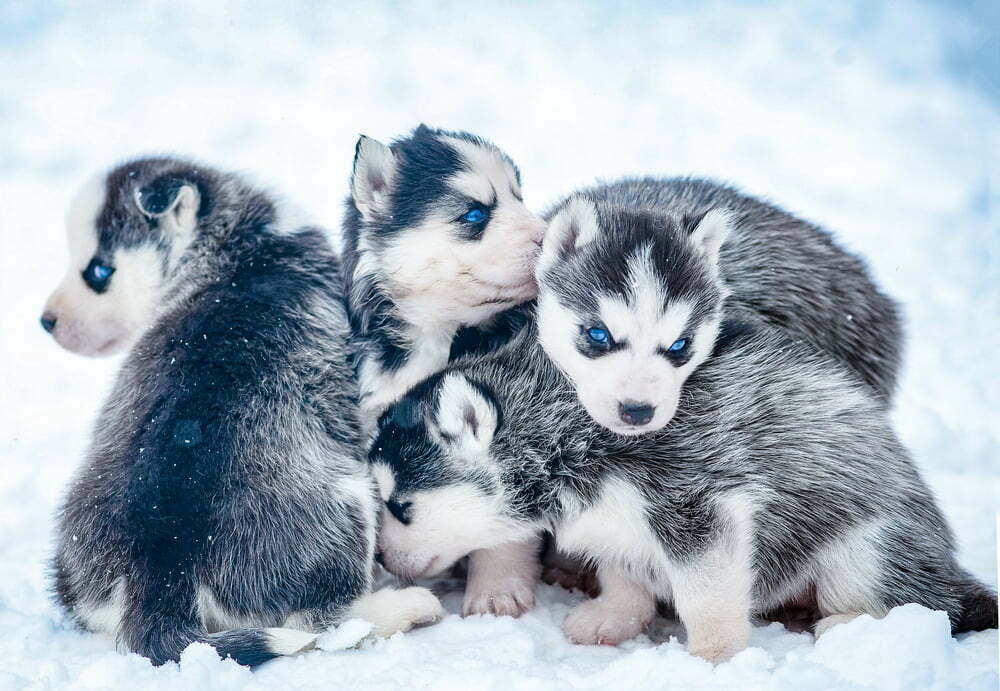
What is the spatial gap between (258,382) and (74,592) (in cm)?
118

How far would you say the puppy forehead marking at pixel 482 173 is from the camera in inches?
190

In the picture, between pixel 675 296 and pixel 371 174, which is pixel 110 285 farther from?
pixel 675 296

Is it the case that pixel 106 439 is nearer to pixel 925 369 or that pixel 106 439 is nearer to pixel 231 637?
pixel 231 637

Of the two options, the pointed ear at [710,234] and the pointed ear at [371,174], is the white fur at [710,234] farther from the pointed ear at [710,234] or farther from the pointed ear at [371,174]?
the pointed ear at [371,174]

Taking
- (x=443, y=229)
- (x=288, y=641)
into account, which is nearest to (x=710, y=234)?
(x=443, y=229)

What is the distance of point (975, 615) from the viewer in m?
4.28

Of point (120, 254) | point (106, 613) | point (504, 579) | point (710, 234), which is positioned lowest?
point (106, 613)

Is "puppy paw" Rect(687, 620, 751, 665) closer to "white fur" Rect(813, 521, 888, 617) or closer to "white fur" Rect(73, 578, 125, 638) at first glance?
"white fur" Rect(813, 521, 888, 617)

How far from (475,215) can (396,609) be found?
6.01 feet

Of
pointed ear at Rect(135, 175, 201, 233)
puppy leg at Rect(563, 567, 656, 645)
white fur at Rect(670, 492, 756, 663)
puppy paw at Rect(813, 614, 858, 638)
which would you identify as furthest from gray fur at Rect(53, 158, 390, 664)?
puppy paw at Rect(813, 614, 858, 638)

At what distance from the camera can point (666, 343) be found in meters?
4.16

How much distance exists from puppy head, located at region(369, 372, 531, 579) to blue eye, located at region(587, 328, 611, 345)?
50cm

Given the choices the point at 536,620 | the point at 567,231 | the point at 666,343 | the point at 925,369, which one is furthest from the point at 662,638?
the point at 925,369

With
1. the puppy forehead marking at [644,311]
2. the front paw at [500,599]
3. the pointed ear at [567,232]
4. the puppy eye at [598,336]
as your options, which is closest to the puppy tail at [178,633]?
the front paw at [500,599]
